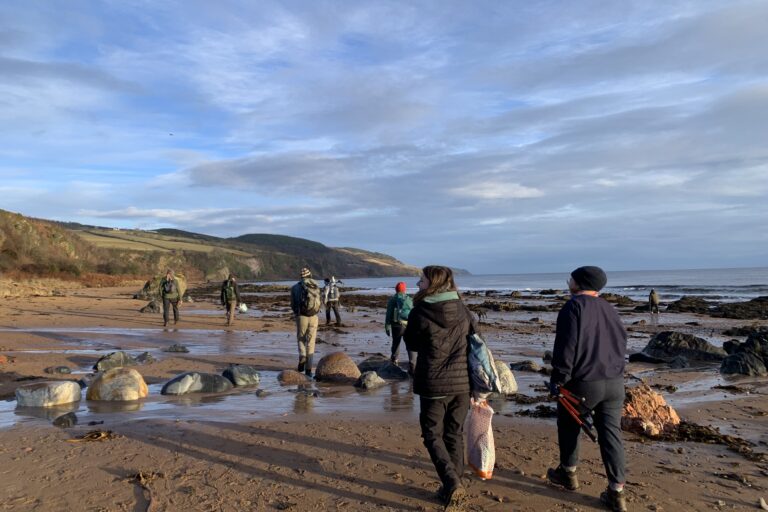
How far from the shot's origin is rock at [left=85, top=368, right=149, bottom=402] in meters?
8.23

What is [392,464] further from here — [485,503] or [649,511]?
[649,511]

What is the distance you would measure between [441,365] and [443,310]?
1.53 feet

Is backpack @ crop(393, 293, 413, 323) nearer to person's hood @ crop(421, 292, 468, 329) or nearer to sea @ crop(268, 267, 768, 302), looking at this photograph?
person's hood @ crop(421, 292, 468, 329)

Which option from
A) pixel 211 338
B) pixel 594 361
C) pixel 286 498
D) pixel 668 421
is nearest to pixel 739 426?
pixel 668 421

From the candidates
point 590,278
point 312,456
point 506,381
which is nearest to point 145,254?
point 506,381

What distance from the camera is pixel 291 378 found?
10055 mm

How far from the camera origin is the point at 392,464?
5531mm

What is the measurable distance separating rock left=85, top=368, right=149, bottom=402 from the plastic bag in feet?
18.6

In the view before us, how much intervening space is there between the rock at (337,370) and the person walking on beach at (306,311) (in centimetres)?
45

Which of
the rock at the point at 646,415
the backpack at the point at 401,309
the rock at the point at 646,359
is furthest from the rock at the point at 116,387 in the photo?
the rock at the point at 646,359

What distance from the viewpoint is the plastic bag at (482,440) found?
194 inches

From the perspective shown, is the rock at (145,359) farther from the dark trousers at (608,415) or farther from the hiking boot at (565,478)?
the dark trousers at (608,415)

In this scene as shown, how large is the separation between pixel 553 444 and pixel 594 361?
2.17m

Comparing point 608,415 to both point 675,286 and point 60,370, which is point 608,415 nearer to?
point 60,370
